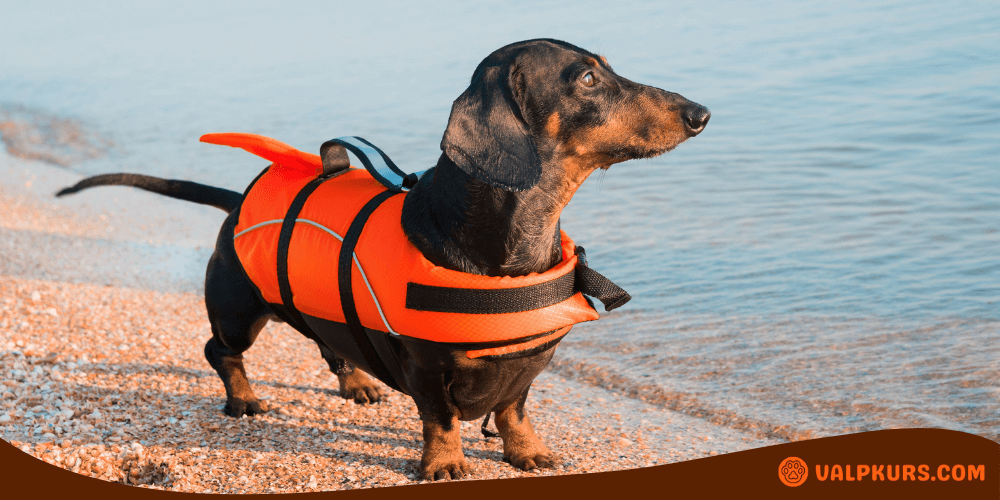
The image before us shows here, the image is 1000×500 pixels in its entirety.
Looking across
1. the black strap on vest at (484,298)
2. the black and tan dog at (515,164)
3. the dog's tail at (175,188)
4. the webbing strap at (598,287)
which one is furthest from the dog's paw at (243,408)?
the webbing strap at (598,287)

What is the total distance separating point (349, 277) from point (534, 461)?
1.11 m

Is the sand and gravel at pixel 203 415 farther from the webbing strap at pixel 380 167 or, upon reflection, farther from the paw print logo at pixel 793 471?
the webbing strap at pixel 380 167

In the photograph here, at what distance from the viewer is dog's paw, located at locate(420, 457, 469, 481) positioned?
10.4ft

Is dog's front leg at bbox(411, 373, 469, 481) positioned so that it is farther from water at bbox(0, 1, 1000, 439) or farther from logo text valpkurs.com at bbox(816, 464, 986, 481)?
water at bbox(0, 1, 1000, 439)

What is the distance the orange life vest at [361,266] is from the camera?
274cm

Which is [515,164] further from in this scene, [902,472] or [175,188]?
[175,188]

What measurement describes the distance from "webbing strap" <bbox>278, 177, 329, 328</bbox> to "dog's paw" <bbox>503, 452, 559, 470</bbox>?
1.07 meters

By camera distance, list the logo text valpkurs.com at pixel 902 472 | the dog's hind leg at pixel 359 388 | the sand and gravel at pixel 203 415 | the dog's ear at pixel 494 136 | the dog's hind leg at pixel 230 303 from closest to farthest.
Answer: the dog's ear at pixel 494 136 → the logo text valpkurs.com at pixel 902 472 → the sand and gravel at pixel 203 415 → the dog's hind leg at pixel 230 303 → the dog's hind leg at pixel 359 388

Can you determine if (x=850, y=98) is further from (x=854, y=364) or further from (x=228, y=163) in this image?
(x=228, y=163)

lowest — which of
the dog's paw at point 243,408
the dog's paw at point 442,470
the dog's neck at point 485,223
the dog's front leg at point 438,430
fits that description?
the dog's paw at point 243,408

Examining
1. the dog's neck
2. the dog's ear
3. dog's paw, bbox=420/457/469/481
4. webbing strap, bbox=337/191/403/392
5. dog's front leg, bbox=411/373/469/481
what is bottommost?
dog's paw, bbox=420/457/469/481

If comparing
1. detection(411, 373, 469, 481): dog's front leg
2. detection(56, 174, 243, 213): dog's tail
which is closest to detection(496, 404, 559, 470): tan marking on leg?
detection(411, 373, 469, 481): dog's front leg

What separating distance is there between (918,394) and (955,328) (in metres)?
0.88

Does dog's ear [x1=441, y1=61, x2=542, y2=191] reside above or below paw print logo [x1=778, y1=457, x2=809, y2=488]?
above
